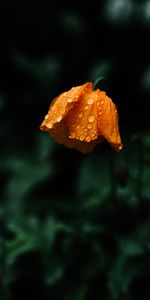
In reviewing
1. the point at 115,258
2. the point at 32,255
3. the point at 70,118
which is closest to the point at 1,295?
the point at 32,255

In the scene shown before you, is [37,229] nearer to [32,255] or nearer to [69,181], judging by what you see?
[32,255]

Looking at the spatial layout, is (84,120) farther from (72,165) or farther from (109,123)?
(72,165)

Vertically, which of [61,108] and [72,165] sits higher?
[72,165]

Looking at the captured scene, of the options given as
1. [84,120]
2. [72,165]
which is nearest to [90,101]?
[84,120]

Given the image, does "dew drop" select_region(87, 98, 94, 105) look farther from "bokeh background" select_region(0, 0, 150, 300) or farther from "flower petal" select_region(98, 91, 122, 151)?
"bokeh background" select_region(0, 0, 150, 300)

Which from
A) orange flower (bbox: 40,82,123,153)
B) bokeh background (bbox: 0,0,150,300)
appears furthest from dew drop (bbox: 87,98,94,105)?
bokeh background (bbox: 0,0,150,300)

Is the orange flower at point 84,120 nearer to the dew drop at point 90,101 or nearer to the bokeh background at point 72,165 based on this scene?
the dew drop at point 90,101
